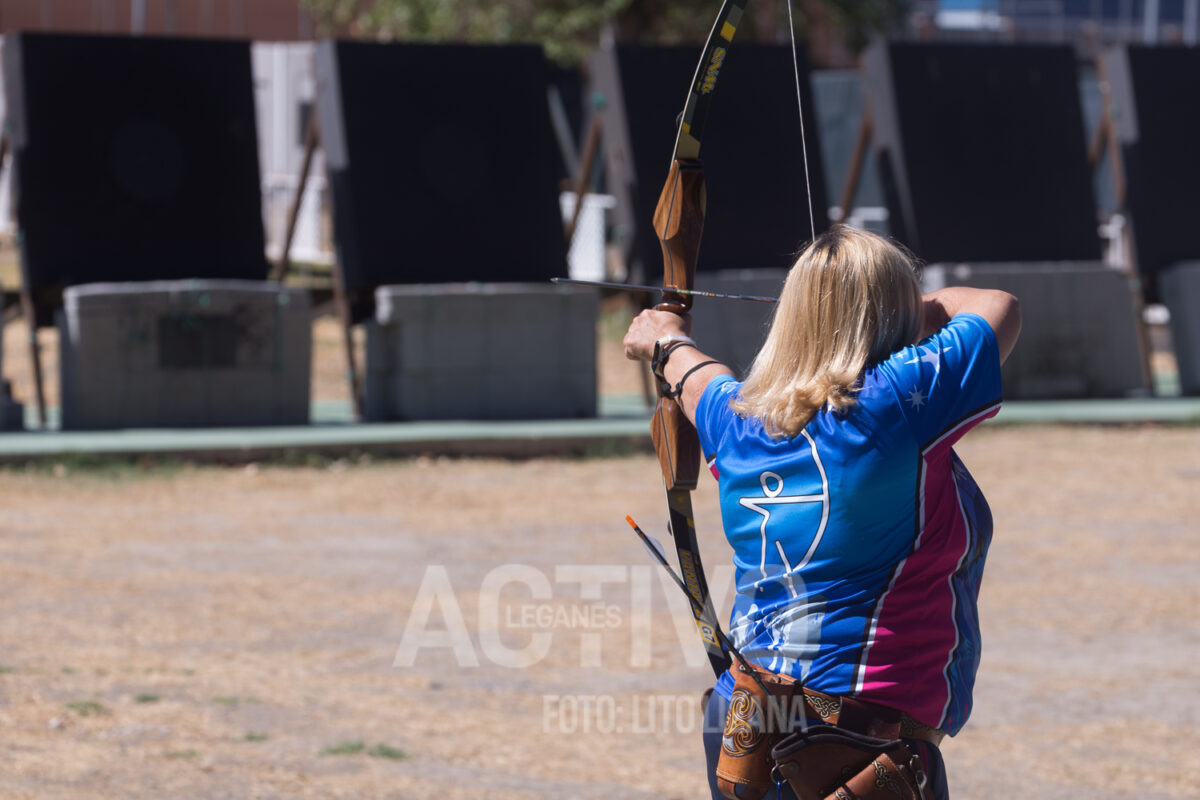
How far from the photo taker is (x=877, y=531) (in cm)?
239

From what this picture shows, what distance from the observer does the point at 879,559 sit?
2402mm

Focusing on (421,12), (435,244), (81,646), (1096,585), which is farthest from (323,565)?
(421,12)

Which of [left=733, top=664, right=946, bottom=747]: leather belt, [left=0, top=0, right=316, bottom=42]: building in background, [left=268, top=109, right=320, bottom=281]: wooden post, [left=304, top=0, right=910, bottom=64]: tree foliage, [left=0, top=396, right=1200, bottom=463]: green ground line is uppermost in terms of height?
[left=0, top=0, right=316, bottom=42]: building in background

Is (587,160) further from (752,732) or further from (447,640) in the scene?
(752,732)

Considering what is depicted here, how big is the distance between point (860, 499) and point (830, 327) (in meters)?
0.27

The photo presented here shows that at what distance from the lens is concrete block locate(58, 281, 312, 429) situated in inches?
467

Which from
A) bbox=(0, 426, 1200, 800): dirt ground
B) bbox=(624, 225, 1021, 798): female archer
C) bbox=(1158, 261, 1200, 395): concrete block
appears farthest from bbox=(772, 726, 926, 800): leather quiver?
bbox=(1158, 261, 1200, 395): concrete block

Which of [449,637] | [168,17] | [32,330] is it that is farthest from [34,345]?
[168,17]

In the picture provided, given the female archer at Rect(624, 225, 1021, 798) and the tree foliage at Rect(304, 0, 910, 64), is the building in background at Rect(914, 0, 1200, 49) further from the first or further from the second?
the female archer at Rect(624, 225, 1021, 798)

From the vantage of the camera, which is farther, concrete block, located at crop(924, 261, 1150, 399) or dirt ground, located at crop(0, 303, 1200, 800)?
concrete block, located at crop(924, 261, 1150, 399)

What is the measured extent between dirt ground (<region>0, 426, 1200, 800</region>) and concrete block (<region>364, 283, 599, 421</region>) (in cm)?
203

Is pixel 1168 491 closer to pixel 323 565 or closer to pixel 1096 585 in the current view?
pixel 1096 585

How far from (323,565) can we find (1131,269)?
32.0ft

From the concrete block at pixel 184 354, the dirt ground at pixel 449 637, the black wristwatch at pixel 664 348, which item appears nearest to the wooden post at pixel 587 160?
the concrete block at pixel 184 354
